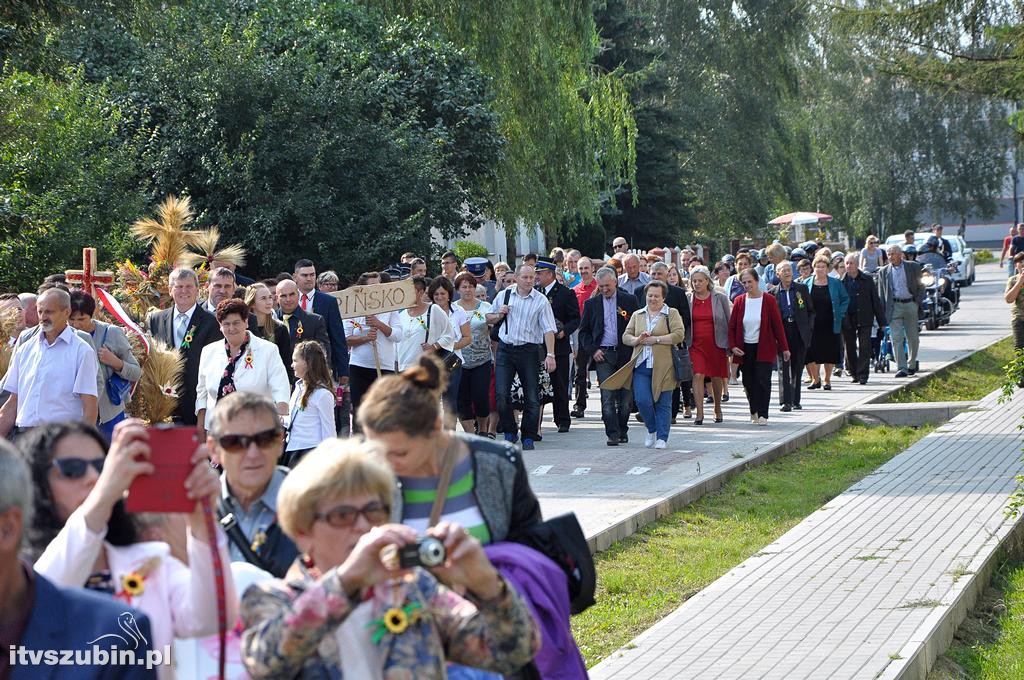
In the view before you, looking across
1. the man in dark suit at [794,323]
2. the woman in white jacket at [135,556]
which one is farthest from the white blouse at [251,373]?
the man in dark suit at [794,323]

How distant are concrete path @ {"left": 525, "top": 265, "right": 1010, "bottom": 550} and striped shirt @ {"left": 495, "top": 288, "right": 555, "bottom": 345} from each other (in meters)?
1.17

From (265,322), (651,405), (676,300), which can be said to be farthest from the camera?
(676,300)

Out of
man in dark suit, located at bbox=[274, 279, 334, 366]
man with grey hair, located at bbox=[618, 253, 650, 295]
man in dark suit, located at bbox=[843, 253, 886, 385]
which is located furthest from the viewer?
man in dark suit, located at bbox=[843, 253, 886, 385]

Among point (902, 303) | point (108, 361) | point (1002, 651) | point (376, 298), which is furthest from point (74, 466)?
point (902, 303)

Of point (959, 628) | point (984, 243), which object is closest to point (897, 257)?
point (959, 628)

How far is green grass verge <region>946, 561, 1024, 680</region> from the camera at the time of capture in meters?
6.96

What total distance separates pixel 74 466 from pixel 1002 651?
17.1ft

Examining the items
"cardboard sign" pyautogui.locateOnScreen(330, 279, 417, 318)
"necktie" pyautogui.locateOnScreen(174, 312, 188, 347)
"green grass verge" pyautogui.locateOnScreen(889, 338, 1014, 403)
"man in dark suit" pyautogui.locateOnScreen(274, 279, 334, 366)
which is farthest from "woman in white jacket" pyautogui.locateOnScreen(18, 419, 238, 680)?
"green grass verge" pyautogui.locateOnScreen(889, 338, 1014, 403)

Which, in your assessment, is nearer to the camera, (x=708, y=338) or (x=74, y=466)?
(x=74, y=466)

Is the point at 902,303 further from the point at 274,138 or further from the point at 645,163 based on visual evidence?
the point at 645,163

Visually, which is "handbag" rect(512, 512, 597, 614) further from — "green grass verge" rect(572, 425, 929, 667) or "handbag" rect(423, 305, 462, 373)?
"handbag" rect(423, 305, 462, 373)

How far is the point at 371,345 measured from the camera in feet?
46.2

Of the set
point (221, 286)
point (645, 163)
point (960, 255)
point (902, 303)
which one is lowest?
point (960, 255)

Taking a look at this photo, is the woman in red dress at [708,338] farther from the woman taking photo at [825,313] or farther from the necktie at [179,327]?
the necktie at [179,327]
